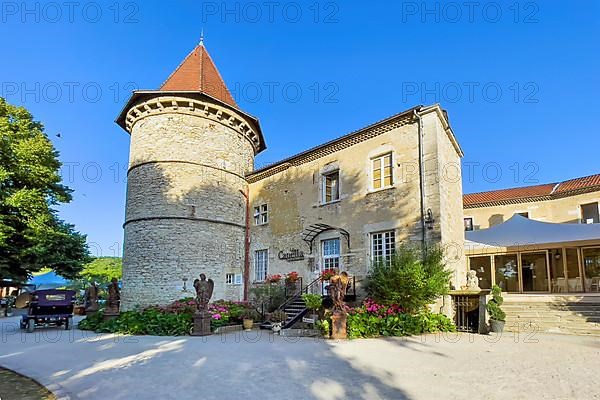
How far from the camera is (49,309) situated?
520 inches

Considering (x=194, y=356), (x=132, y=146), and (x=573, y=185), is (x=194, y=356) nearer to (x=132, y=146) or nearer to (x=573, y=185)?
(x=132, y=146)

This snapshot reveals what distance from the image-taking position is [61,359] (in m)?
7.56

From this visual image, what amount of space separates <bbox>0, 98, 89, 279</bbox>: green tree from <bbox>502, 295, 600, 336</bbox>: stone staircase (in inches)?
779

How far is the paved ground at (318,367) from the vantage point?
16.1ft

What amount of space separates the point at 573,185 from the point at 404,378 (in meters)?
21.6

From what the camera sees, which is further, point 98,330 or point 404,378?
point 98,330

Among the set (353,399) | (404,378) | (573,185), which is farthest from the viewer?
(573,185)

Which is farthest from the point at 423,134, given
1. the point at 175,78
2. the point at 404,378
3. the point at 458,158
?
the point at 175,78

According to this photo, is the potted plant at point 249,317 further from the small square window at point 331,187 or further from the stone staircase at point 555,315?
the stone staircase at point 555,315

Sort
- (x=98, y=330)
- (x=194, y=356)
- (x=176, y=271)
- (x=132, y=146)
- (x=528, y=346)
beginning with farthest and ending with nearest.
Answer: (x=132, y=146), (x=176, y=271), (x=98, y=330), (x=528, y=346), (x=194, y=356)

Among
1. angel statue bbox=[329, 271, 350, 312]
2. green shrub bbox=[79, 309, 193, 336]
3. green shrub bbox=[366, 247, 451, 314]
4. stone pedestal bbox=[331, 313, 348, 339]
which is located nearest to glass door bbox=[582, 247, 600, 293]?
green shrub bbox=[366, 247, 451, 314]

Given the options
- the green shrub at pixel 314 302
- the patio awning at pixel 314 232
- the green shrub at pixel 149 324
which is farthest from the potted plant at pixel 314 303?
the green shrub at pixel 149 324

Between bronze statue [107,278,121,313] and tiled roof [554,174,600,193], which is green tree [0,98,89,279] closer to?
bronze statue [107,278,121,313]

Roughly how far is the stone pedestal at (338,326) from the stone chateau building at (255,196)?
11.1ft
